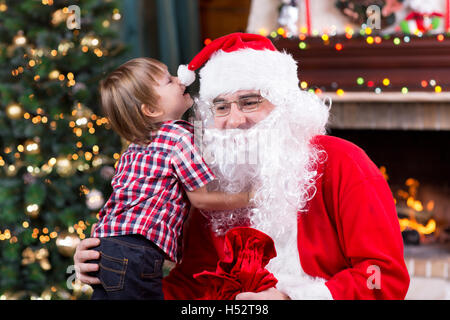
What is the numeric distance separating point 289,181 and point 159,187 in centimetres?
37

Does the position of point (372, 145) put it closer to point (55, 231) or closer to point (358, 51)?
point (358, 51)

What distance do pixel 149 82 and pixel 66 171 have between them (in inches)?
52.0

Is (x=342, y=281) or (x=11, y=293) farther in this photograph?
(x=11, y=293)

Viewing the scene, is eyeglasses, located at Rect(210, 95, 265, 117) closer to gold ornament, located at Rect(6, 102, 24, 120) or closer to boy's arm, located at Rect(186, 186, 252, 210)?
boy's arm, located at Rect(186, 186, 252, 210)

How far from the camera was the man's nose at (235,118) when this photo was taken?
4.50 ft

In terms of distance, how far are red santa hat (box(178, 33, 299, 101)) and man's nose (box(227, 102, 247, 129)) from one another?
0.06m

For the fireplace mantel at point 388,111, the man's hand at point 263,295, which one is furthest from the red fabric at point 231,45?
the fireplace mantel at point 388,111

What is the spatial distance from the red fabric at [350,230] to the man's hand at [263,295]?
13 centimetres

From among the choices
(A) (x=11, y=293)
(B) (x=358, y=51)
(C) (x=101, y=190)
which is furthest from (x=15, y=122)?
(B) (x=358, y=51)

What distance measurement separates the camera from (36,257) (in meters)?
2.65

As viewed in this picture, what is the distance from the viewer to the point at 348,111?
9.95 ft

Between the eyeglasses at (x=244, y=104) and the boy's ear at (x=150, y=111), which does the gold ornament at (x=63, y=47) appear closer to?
the boy's ear at (x=150, y=111)

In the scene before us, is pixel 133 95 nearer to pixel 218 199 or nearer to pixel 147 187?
pixel 147 187

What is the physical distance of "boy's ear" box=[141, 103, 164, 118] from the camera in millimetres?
1480
